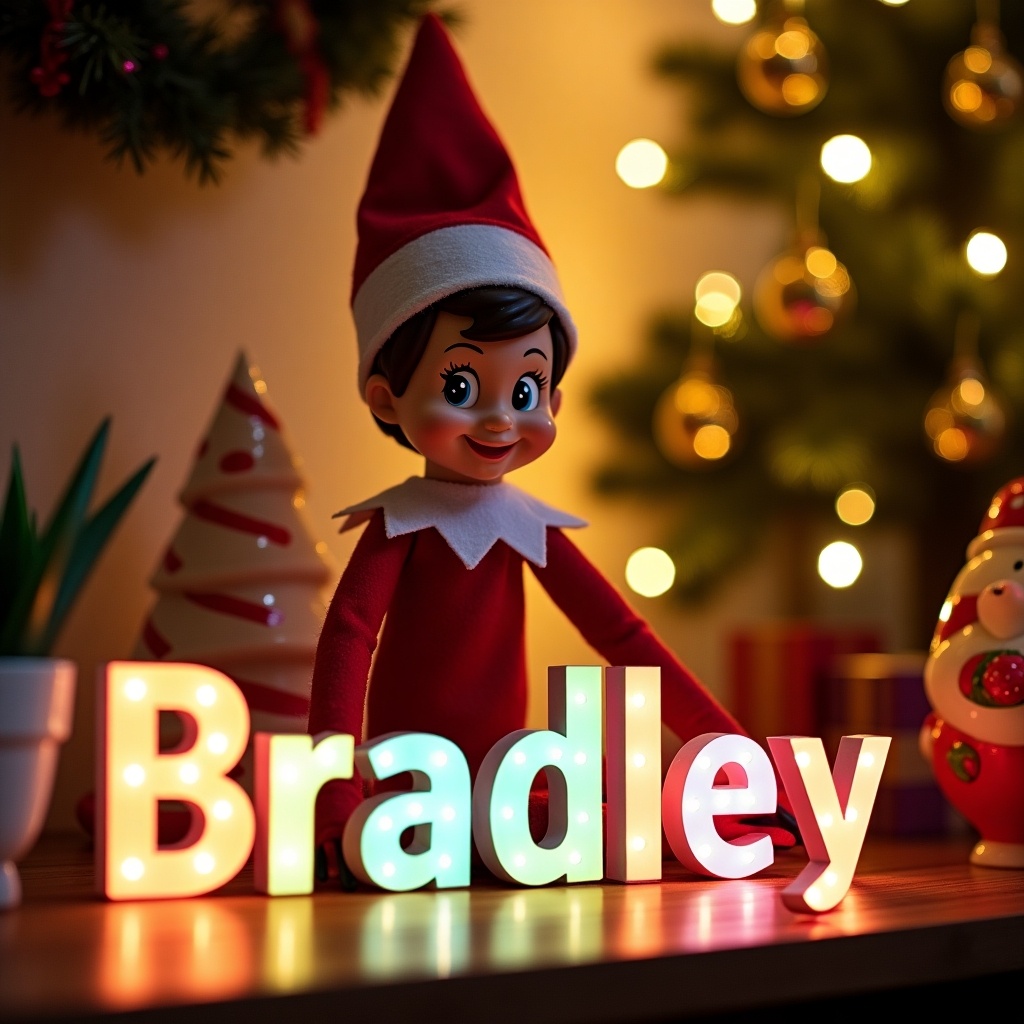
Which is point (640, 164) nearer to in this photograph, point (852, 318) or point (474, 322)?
point (852, 318)

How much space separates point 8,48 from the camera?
1223 mm

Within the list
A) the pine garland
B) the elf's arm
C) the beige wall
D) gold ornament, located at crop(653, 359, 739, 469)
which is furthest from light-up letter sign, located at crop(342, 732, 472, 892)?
gold ornament, located at crop(653, 359, 739, 469)

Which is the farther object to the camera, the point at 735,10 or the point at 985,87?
the point at 735,10

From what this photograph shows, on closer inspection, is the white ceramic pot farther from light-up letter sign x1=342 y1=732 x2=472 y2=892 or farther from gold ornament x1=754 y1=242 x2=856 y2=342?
gold ornament x1=754 y1=242 x2=856 y2=342

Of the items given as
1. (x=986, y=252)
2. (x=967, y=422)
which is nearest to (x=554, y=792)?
(x=967, y=422)

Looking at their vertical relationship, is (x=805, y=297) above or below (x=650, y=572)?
above

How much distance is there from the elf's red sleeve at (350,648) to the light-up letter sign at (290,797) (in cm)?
5

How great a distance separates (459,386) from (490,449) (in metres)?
0.06

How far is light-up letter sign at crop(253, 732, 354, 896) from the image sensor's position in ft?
2.91

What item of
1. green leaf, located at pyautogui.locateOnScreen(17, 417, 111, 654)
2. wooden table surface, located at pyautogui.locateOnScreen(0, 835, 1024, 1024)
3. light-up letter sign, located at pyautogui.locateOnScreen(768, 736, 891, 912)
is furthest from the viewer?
light-up letter sign, located at pyautogui.locateOnScreen(768, 736, 891, 912)

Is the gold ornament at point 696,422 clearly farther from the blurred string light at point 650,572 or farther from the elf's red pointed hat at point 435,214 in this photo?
the elf's red pointed hat at point 435,214

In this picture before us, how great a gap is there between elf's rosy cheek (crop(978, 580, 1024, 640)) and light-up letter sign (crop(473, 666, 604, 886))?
34cm

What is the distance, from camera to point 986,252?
1748 millimetres

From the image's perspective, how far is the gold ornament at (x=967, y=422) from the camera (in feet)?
5.37
